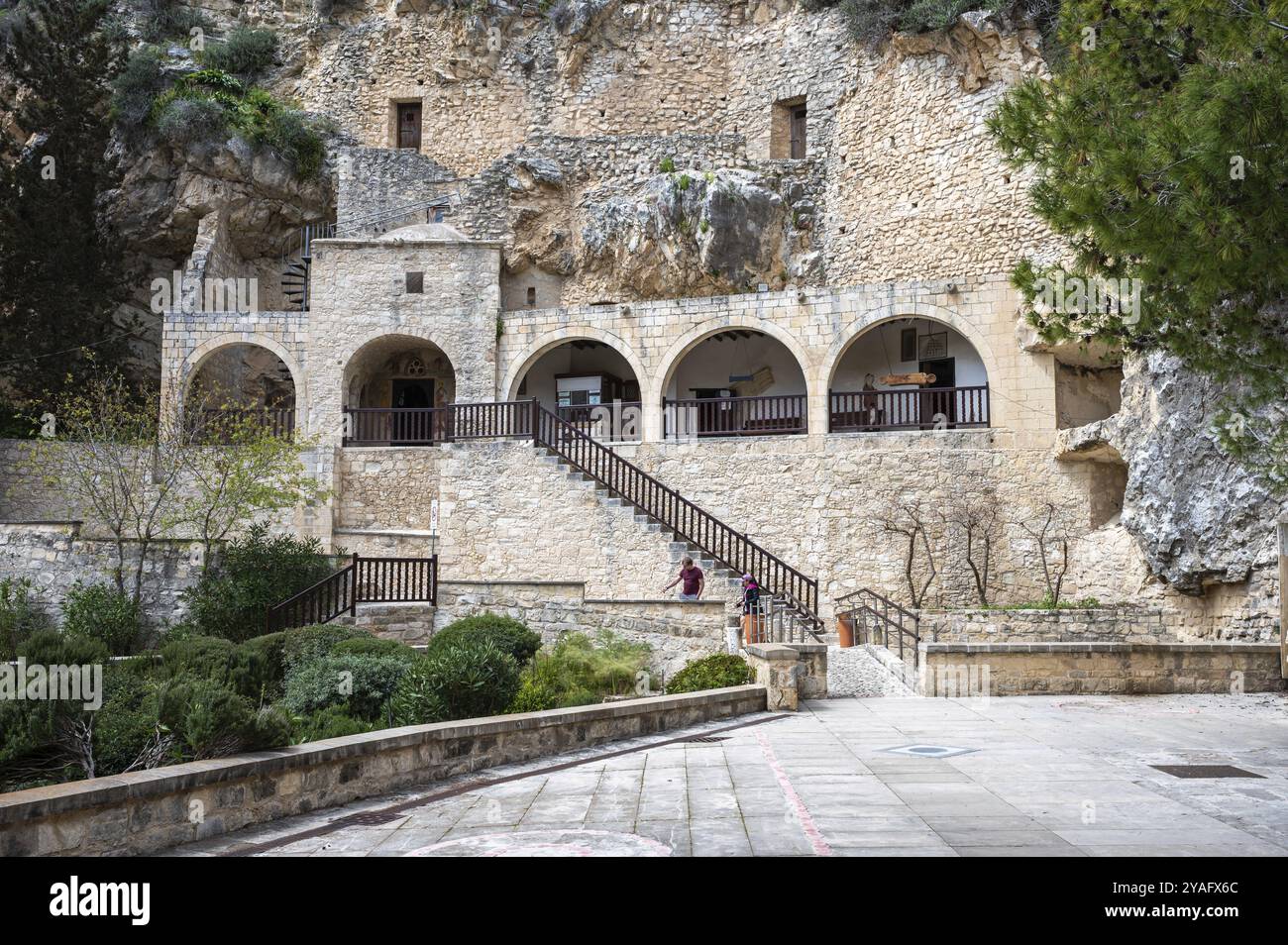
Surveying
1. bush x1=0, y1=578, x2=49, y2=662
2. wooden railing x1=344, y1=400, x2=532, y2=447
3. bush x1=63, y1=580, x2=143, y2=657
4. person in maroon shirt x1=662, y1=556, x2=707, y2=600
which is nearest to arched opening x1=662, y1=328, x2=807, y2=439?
wooden railing x1=344, y1=400, x2=532, y2=447

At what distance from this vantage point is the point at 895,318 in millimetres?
20281

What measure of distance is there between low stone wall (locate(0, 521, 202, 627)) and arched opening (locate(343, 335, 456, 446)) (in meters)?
5.65

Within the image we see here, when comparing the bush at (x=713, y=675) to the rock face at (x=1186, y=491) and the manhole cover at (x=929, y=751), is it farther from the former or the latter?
the rock face at (x=1186, y=491)

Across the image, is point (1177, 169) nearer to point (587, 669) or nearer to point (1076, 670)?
point (1076, 670)

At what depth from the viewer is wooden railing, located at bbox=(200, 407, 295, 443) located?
65.3 ft

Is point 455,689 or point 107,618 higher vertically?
point 107,618

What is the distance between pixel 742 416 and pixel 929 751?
13.9 meters

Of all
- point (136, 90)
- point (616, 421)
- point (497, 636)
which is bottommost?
point (497, 636)

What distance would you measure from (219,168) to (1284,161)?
24215 millimetres

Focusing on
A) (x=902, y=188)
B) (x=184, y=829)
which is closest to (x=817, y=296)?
(x=902, y=188)

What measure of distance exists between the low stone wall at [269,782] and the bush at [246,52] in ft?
85.8

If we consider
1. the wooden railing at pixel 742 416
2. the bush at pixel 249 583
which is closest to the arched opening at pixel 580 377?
the wooden railing at pixel 742 416

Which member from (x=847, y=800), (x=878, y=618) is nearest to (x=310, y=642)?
(x=878, y=618)

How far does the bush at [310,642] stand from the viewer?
13180mm
